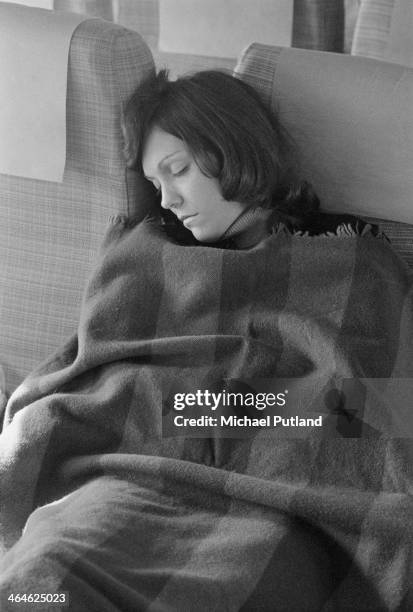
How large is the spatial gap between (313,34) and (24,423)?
1042mm

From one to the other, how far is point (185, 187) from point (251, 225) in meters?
0.13

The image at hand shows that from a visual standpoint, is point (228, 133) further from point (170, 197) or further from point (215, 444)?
point (215, 444)

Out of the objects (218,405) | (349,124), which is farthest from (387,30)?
(218,405)

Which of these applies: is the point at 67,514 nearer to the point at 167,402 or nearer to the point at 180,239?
the point at 167,402

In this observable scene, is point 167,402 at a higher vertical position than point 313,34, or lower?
lower

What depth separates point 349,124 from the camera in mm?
1472

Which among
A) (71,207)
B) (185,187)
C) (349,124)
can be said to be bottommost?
(71,207)

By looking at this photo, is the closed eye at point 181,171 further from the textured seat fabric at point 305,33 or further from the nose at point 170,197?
the textured seat fabric at point 305,33

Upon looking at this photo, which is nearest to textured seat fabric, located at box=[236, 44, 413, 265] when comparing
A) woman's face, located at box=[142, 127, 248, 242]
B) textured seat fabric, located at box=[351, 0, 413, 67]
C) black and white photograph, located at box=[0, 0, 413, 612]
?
black and white photograph, located at box=[0, 0, 413, 612]

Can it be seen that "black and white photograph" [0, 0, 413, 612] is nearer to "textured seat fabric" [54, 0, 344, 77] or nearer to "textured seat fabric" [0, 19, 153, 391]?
"textured seat fabric" [0, 19, 153, 391]

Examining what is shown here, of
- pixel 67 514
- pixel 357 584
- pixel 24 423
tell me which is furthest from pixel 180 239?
pixel 357 584

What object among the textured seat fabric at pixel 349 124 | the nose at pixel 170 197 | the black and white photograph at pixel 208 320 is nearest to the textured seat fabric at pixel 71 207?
the black and white photograph at pixel 208 320

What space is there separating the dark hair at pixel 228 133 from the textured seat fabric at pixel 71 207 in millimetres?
53

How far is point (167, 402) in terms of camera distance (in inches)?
54.0
